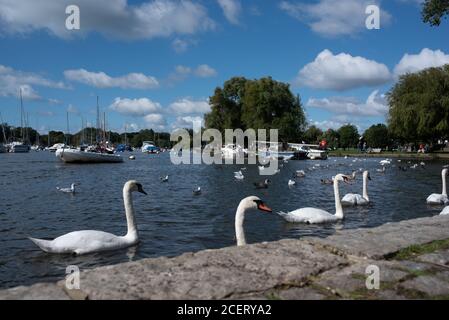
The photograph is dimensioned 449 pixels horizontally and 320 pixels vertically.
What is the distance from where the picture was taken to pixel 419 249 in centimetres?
488

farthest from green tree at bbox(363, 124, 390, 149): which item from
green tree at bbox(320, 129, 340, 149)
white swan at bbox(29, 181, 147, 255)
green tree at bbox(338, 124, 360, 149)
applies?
white swan at bbox(29, 181, 147, 255)

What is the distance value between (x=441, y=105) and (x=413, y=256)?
206 feet

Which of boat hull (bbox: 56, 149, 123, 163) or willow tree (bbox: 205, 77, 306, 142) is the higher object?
willow tree (bbox: 205, 77, 306, 142)

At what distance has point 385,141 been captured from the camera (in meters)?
124

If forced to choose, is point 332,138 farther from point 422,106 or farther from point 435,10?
point 435,10

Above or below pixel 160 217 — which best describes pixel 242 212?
above

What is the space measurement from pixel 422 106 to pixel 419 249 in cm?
6320

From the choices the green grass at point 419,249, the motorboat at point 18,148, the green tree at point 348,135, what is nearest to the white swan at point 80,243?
the green grass at point 419,249

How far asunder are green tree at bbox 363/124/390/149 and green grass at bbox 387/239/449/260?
122886mm

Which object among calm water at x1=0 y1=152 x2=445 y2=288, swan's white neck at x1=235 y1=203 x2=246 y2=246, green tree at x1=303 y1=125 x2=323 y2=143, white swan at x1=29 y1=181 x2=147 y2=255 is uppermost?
green tree at x1=303 y1=125 x2=323 y2=143

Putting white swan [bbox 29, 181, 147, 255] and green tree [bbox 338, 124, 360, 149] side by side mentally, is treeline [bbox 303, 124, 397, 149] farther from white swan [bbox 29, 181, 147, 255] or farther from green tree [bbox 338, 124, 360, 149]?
white swan [bbox 29, 181, 147, 255]

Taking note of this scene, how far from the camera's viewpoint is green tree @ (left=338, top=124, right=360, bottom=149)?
5586 inches

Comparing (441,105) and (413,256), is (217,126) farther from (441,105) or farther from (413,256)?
(413,256)

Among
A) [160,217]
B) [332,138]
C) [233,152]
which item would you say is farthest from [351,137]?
[160,217]
